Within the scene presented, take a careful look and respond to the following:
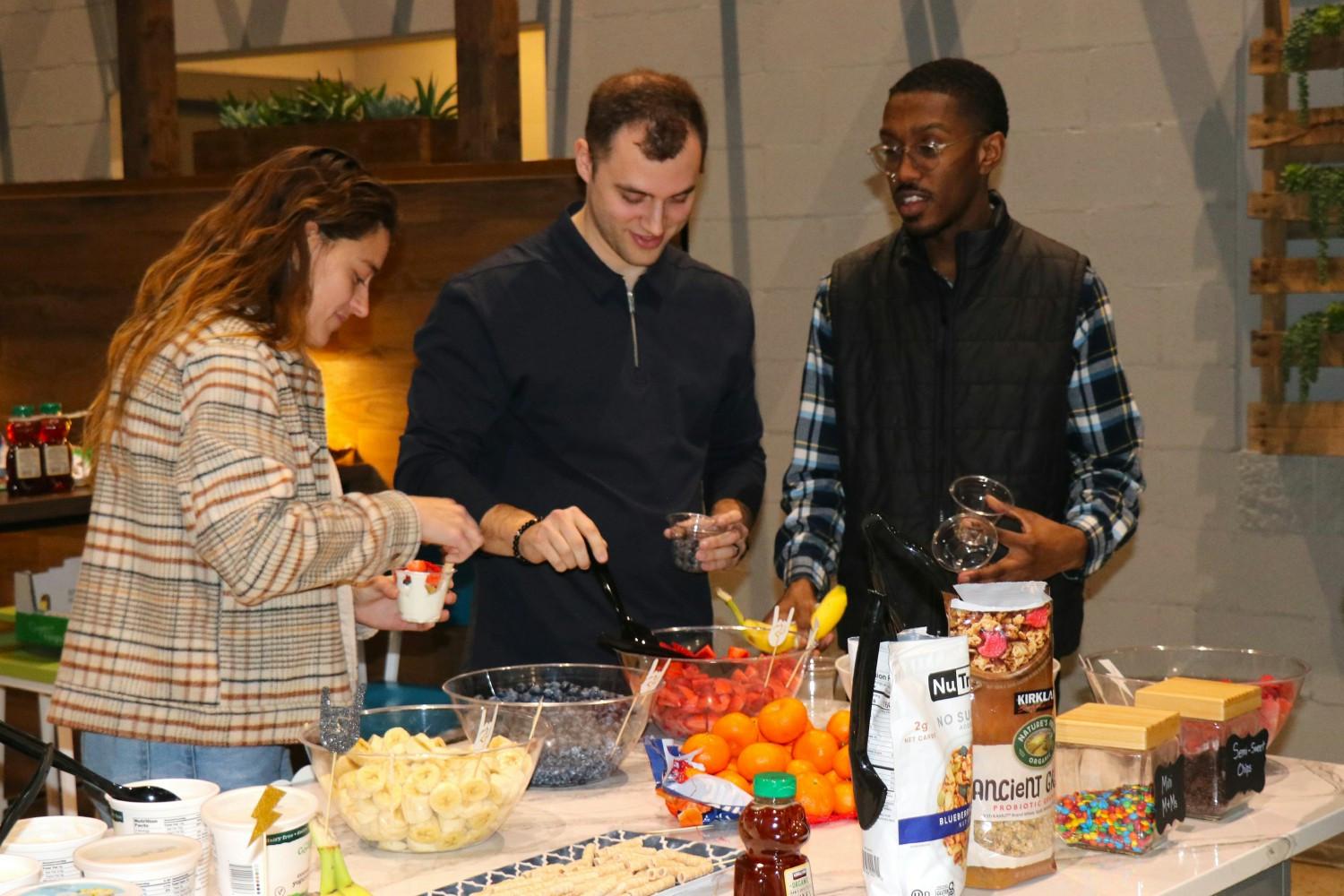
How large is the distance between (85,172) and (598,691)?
5106mm

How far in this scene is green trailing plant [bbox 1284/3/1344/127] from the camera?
3787 millimetres

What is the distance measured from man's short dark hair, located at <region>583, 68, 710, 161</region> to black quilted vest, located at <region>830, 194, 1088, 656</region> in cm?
50

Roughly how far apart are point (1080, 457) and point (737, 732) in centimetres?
115

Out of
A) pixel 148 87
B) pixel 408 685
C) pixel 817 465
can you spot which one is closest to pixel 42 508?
pixel 408 685

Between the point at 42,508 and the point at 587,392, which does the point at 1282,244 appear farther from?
the point at 42,508

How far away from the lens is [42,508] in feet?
13.9

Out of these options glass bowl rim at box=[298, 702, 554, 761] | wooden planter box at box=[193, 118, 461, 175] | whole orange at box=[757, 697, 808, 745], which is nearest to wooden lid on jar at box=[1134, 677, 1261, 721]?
whole orange at box=[757, 697, 808, 745]

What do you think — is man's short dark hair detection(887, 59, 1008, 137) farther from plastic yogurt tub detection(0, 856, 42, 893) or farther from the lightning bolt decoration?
plastic yogurt tub detection(0, 856, 42, 893)

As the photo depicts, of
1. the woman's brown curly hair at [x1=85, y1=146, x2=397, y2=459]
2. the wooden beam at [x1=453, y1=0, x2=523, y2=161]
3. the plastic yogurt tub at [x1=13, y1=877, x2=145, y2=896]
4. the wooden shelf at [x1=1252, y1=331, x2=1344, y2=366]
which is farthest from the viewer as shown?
the wooden beam at [x1=453, y1=0, x2=523, y2=161]

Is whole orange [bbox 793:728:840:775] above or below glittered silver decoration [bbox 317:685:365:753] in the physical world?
below

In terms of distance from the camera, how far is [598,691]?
2.07 meters

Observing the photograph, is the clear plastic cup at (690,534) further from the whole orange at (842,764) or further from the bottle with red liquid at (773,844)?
the bottle with red liquid at (773,844)

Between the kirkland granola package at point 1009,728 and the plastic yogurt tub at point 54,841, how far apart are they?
920 millimetres

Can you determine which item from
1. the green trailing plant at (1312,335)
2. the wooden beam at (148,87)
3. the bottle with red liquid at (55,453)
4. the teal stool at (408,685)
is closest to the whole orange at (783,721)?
the teal stool at (408,685)
